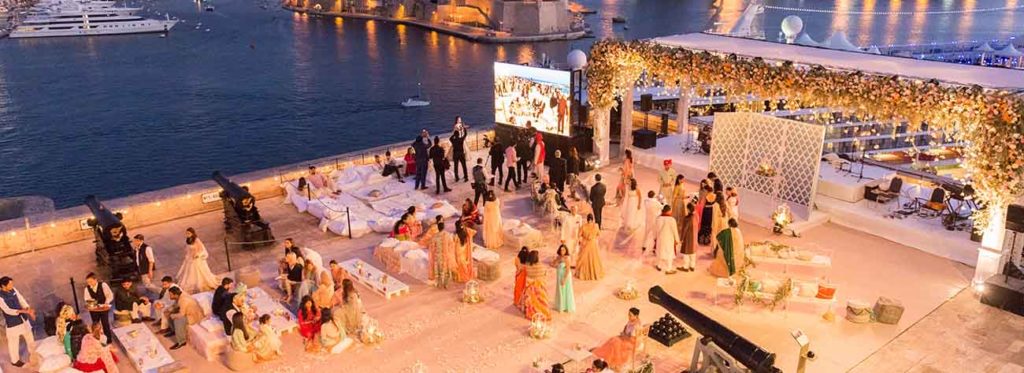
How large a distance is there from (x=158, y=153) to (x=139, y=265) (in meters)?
31.4

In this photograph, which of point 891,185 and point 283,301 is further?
point 891,185

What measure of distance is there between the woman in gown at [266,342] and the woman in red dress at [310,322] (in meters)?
0.37

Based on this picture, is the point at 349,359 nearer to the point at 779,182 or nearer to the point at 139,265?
the point at 139,265

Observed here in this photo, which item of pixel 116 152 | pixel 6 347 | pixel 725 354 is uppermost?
pixel 725 354

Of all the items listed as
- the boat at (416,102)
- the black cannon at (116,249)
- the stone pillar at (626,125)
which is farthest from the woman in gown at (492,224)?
the boat at (416,102)

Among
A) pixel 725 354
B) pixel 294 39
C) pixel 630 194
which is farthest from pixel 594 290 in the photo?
pixel 294 39

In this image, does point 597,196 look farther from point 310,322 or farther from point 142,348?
point 142,348

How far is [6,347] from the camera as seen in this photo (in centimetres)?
1056

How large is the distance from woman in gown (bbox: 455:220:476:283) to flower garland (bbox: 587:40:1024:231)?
685 centimetres

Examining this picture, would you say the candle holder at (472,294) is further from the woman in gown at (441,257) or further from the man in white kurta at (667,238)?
the man in white kurta at (667,238)

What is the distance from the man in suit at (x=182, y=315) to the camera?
10.4m

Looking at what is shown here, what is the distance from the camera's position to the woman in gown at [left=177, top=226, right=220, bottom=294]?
11.8 m

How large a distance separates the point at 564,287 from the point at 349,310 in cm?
310

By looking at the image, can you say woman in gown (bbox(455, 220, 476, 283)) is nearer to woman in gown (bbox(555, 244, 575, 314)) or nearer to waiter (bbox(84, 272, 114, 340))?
woman in gown (bbox(555, 244, 575, 314))
